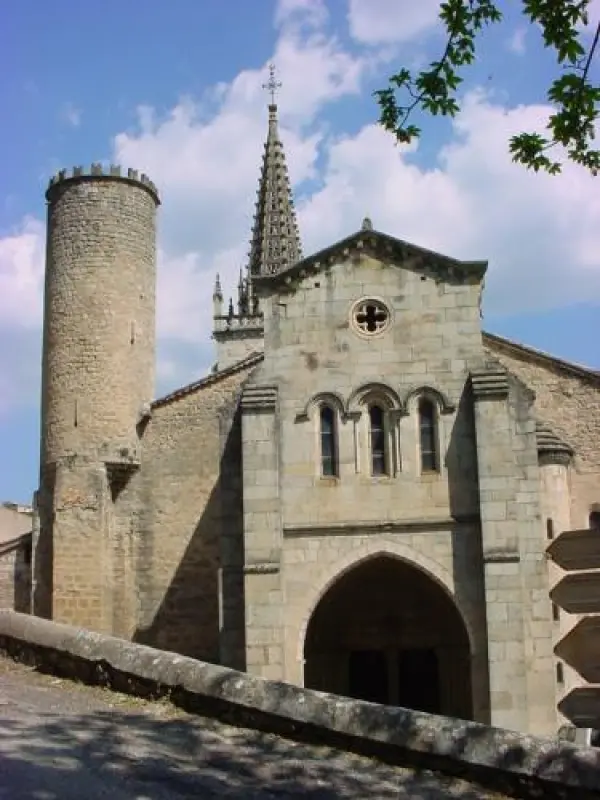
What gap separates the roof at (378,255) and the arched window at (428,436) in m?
2.52

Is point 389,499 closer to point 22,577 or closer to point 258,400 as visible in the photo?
point 258,400

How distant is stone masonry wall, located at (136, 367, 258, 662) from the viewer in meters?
28.3

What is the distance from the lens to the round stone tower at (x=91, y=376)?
26875 millimetres

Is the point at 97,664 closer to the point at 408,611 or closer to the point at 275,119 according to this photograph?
the point at 408,611

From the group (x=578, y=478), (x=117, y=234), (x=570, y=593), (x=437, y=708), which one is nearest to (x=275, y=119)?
(x=117, y=234)

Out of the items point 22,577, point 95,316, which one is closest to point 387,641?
point 95,316

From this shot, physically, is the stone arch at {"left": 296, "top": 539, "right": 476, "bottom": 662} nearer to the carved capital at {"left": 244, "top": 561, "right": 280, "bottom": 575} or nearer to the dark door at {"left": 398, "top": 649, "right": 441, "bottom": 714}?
the carved capital at {"left": 244, "top": 561, "right": 280, "bottom": 575}

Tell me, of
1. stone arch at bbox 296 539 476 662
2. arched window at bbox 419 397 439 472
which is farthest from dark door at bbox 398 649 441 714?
arched window at bbox 419 397 439 472

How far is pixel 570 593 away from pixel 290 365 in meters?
15.5

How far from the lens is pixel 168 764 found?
22.4 ft

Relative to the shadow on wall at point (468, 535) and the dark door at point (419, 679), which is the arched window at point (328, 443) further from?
the dark door at point (419, 679)

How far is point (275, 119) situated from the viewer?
5688 centimetres

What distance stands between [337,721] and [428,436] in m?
13.6

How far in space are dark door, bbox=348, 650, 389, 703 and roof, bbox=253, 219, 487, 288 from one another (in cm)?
813
